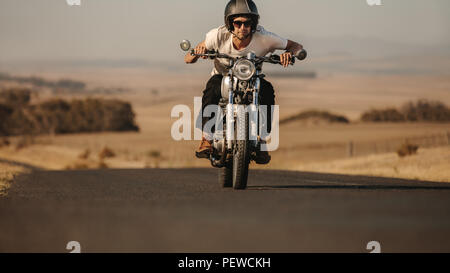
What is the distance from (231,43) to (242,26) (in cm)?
46

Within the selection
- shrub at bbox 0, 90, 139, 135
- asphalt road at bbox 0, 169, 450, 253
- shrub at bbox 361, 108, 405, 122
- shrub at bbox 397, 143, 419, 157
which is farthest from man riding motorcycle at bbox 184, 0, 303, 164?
shrub at bbox 0, 90, 139, 135

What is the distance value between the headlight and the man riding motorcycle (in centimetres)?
40

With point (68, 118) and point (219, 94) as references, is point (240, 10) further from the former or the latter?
point (68, 118)

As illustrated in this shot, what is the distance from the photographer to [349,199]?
1066 centimetres

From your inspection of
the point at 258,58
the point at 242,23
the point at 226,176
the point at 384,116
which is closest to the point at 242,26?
the point at 242,23

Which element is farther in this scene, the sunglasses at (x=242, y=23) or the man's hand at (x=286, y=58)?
the man's hand at (x=286, y=58)

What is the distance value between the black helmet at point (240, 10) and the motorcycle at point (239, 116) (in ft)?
1.67

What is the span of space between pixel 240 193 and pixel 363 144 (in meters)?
48.5

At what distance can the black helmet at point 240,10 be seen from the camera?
12.4 meters

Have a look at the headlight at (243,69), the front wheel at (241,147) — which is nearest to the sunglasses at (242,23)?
the headlight at (243,69)

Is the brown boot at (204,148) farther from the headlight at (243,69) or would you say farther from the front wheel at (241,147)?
the headlight at (243,69)

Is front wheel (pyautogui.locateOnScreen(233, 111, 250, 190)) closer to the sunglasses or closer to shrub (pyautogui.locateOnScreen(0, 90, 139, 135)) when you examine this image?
the sunglasses

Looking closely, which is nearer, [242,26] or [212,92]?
[242,26]

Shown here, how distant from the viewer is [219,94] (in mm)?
12688
